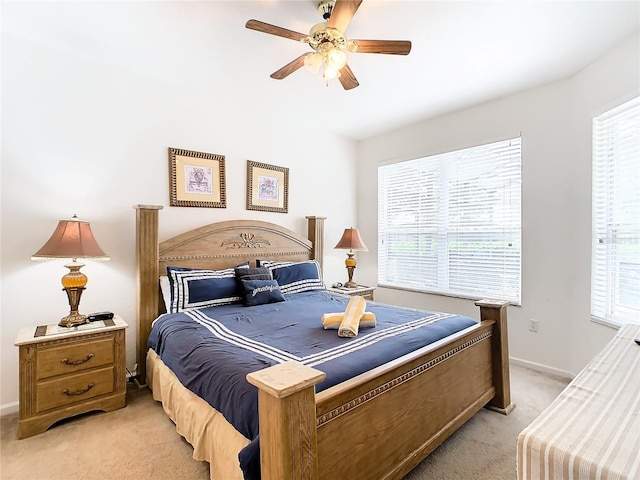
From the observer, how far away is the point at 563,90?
9.82 feet

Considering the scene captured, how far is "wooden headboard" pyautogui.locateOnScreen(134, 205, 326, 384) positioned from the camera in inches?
110

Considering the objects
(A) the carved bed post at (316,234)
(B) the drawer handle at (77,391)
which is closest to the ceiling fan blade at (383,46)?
(A) the carved bed post at (316,234)

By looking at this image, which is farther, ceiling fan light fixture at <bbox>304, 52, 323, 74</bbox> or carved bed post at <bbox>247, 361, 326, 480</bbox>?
ceiling fan light fixture at <bbox>304, 52, 323, 74</bbox>

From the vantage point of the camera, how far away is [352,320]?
2016mm

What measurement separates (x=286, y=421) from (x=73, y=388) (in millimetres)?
2013

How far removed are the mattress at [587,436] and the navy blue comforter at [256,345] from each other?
2.49ft

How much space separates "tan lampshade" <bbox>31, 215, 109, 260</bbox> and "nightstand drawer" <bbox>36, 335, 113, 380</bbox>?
61cm

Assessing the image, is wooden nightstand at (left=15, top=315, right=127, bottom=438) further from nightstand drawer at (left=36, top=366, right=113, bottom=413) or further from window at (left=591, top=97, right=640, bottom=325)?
window at (left=591, top=97, right=640, bottom=325)

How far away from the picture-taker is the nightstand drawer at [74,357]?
2.15 meters

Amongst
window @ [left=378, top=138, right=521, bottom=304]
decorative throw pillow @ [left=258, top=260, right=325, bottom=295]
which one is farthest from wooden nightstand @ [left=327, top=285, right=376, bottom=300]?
window @ [left=378, top=138, right=521, bottom=304]

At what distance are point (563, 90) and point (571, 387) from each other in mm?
2988

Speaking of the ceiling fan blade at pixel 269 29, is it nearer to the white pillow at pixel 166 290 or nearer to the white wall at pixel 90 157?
the white wall at pixel 90 157

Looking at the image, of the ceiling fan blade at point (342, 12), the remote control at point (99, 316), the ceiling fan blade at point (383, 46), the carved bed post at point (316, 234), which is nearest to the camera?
the ceiling fan blade at point (342, 12)

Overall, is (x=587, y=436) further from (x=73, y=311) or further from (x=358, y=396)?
(x=73, y=311)
